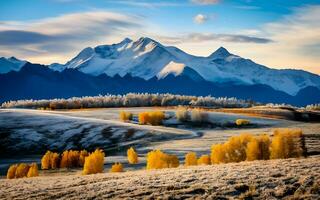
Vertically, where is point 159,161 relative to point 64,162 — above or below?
above

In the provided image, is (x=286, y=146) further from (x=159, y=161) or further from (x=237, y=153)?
(x=159, y=161)

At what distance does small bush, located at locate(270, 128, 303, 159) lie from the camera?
A: 59.5m

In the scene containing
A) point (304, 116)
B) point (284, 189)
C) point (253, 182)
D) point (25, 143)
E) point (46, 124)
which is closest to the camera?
point (284, 189)

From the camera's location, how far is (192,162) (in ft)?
206

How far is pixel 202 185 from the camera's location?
31.2m

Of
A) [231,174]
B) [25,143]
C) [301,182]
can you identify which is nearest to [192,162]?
[231,174]

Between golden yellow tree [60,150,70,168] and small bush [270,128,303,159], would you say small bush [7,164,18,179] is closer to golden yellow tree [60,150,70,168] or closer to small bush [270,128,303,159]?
golden yellow tree [60,150,70,168]

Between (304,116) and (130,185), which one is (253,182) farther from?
(304,116)

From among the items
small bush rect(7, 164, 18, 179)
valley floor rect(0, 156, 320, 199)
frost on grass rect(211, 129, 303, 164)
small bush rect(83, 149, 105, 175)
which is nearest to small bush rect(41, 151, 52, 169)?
small bush rect(7, 164, 18, 179)

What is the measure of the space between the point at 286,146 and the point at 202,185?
31911 mm

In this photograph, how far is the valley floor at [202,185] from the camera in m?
29.2

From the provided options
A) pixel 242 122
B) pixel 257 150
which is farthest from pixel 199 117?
pixel 257 150

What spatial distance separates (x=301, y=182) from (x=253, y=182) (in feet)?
9.82

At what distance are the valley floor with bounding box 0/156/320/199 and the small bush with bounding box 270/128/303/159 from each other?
21.4 m
